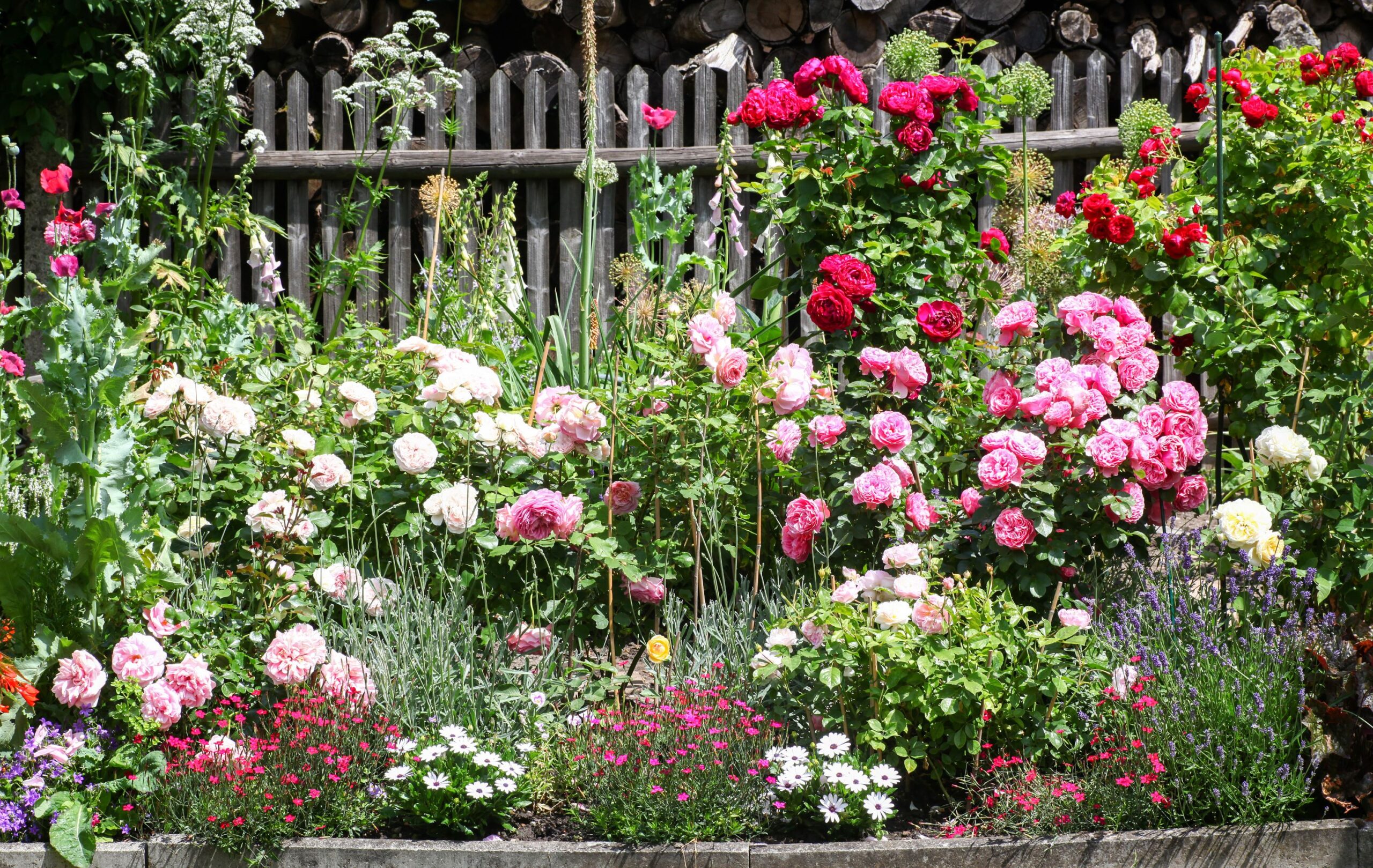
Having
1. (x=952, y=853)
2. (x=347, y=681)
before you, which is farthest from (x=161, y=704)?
(x=952, y=853)

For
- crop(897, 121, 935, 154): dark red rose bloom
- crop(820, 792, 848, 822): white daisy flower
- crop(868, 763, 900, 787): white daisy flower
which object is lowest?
crop(820, 792, 848, 822): white daisy flower

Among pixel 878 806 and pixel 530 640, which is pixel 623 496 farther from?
pixel 878 806

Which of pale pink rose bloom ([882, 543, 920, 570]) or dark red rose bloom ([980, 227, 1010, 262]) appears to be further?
dark red rose bloom ([980, 227, 1010, 262])

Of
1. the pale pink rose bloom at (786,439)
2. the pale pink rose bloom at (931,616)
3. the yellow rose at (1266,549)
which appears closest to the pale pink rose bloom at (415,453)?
the pale pink rose bloom at (786,439)

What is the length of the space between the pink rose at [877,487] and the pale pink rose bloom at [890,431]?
0.05m

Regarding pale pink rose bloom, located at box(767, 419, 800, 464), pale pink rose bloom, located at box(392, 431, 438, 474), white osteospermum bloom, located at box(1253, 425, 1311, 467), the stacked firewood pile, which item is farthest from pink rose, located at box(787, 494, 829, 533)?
the stacked firewood pile

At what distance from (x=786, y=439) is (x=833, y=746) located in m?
0.73

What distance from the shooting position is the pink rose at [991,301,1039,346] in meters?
2.79

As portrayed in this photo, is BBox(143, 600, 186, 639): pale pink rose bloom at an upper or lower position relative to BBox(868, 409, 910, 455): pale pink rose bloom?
lower

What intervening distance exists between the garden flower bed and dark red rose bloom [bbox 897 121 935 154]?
0.5 inches

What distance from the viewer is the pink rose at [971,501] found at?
2.68 metres

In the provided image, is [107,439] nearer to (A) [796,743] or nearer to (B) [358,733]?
(B) [358,733]

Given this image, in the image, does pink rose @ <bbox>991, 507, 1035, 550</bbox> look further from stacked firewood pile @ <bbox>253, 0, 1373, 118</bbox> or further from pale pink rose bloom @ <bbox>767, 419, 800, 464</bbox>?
stacked firewood pile @ <bbox>253, 0, 1373, 118</bbox>

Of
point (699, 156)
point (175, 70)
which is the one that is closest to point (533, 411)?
point (699, 156)
